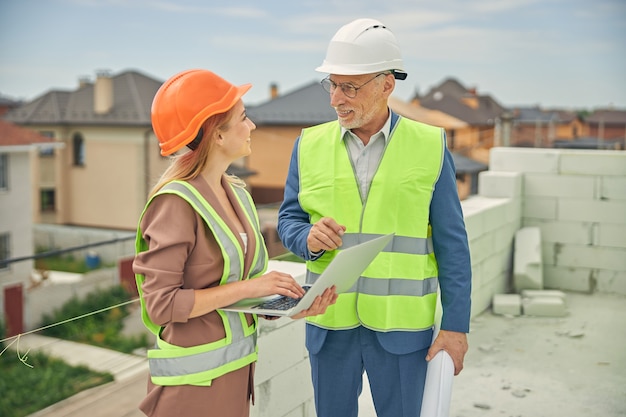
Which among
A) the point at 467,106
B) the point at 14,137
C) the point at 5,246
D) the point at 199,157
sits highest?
the point at 467,106

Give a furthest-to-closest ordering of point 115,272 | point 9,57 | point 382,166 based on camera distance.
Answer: point 9,57, point 115,272, point 382,166

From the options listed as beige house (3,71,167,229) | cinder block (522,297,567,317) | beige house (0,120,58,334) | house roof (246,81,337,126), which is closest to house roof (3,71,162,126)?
beige house (3,71,167,229)

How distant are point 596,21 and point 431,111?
4689 cm

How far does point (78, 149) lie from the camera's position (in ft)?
130

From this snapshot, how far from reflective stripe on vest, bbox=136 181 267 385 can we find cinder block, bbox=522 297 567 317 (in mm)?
4063

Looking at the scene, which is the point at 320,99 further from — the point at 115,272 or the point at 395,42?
the point at 395,42

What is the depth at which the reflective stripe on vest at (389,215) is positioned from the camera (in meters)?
2.13

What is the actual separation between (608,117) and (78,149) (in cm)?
3933

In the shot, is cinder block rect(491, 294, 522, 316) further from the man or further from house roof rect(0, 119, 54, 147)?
house roof rect(0, 119, 54, 147)

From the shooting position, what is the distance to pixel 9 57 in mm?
72812

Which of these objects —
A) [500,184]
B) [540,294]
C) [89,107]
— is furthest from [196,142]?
[89,107]

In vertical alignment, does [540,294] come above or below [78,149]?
below

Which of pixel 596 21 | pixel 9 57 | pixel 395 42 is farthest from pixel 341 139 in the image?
pixel 596 21

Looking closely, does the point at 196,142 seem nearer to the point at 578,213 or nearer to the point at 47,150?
the point at 578,213
